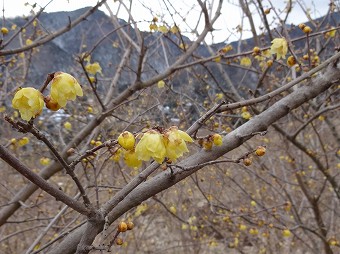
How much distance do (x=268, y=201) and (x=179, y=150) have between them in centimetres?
550

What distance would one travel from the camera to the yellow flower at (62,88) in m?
1.21

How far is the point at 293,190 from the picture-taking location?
7102 mm

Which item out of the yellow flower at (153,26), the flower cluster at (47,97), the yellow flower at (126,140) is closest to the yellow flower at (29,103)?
the flower cluster at (47,97)

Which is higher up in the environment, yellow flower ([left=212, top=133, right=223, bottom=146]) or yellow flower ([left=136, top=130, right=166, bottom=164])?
yellow flower ([left=136, top=130, right=166, bottom=164])

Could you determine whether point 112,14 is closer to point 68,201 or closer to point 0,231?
point 68,201

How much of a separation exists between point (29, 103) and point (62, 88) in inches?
4.6

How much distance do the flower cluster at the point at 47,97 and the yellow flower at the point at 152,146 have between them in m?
0.27

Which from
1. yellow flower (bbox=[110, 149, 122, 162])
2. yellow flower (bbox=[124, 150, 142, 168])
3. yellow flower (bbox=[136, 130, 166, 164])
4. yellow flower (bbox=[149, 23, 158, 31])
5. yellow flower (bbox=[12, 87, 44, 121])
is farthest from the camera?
yellow flower (bbox=[149, 23, 158, 31])

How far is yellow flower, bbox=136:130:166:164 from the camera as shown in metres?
1.25

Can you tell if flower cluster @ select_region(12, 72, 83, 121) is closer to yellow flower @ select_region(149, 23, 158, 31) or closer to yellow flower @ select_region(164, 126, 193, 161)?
yellow flower @ select_region(164, 126, 193, 161)

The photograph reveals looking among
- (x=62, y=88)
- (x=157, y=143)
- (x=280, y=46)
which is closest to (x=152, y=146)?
(x=157, y=143)

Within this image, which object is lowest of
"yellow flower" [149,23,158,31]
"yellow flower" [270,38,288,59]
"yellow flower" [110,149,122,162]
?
"yellow flower" [110,149,122,162]

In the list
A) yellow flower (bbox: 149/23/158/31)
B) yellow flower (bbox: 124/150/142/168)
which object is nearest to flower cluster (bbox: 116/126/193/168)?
yellow flower (bbox: 124/150/142/168)

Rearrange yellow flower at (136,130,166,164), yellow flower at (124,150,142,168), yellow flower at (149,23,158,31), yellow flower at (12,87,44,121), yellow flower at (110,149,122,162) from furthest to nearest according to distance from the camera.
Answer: yellow flower at (149,23,158,31) < yellow flower at (110,149,122,162) < yellow flower at (124,150,142,168) < yellow flower at (136,130,166,164) < yellow flower at (12,87,44,121)
